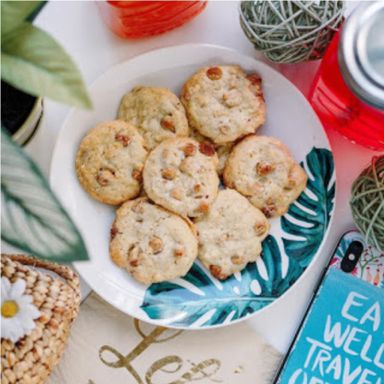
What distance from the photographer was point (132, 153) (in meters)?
0.74

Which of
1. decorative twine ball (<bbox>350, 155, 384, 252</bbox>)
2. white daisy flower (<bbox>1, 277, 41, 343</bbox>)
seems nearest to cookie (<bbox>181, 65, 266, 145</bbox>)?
decorative twine ball (<bbox>350, 155, 384, 252</bbox>)

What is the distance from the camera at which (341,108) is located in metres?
0.72

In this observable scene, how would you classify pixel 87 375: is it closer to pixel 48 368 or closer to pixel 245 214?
pixel 48 368

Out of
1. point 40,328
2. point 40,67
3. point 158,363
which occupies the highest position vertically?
point 40,67

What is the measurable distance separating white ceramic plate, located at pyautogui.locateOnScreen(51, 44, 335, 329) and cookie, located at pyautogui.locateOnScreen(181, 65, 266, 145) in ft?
0.07

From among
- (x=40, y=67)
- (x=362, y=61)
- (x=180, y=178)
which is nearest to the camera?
(x=40, y=67)

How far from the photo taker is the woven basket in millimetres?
654

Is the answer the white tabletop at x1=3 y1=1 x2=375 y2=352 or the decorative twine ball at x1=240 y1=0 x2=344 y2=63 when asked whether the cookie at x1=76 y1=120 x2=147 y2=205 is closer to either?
the white tabletop at x1=3 y1=1 x2=375 y2=352

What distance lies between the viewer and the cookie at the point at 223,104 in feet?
2.45

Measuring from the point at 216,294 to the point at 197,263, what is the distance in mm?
37

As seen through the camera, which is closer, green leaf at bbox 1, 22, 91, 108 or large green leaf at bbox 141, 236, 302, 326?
green leaf at bbox 1, 22, 91, 108

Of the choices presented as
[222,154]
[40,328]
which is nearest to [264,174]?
[222,154]

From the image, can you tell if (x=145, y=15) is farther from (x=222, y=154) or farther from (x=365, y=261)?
(x=365, y=261)

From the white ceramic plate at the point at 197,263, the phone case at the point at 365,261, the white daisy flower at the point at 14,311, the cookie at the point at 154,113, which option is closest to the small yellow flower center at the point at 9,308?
the white daisy flower at the point at 14,311
